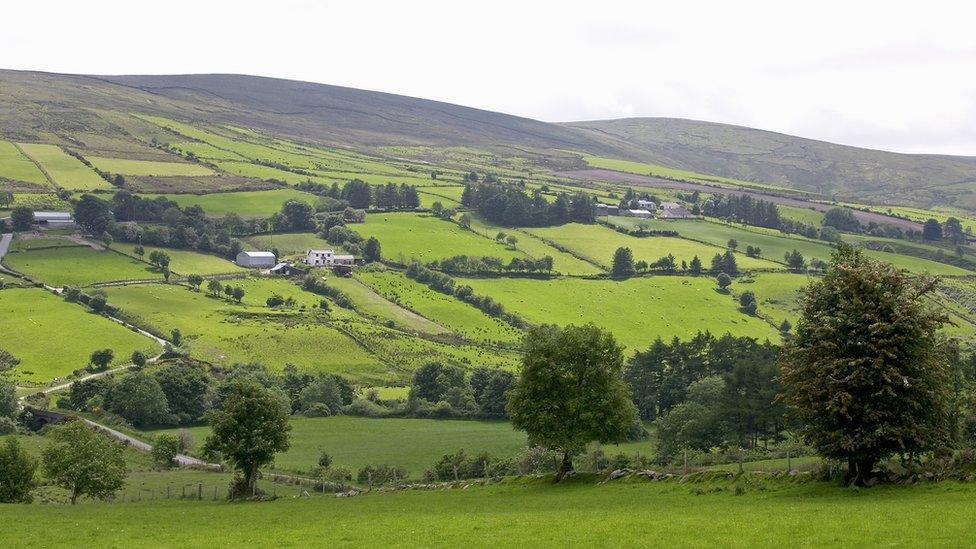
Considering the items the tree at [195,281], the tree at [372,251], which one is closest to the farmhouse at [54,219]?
the tree at [195,281]

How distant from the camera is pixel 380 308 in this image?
166500mm

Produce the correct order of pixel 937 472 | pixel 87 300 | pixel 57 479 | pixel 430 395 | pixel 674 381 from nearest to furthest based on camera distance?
pixel 937 472, pixel 57 479, pixel 674 381, pixel 430 395, pixel 87 300

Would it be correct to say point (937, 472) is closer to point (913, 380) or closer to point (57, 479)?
point (913, 380)

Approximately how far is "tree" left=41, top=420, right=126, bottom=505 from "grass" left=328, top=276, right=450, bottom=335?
9184cm

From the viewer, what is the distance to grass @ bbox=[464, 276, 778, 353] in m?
159

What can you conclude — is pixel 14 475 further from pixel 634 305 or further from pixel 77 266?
Answer: pixel 634 305

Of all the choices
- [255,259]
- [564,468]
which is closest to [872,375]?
[564,468]

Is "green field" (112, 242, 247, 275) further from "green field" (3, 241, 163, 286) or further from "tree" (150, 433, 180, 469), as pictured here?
"tree" (150, 433, 180, 469)

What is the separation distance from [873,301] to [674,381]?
67.9 m

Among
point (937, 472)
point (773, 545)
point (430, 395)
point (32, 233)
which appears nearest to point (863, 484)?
point (937, 472)

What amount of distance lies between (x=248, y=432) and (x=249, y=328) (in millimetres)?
82329

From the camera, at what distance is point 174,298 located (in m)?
158

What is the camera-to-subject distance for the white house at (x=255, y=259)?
189 meters

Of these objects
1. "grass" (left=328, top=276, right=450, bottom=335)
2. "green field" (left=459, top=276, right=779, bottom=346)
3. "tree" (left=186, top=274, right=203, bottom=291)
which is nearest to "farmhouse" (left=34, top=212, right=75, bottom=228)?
"tree" (left=186, top=274, right=203, bottom=291)
